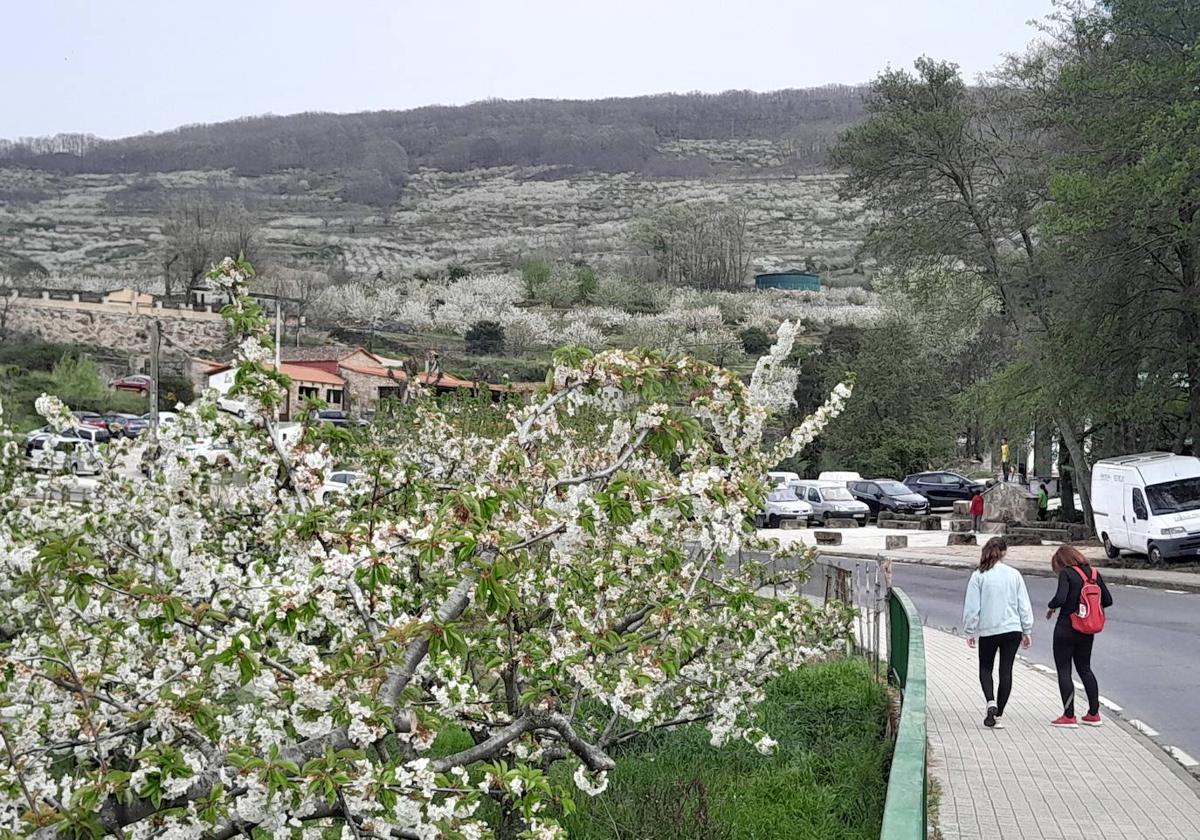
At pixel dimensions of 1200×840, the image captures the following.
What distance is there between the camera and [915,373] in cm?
5350

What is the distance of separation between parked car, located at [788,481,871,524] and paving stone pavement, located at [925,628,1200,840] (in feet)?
102

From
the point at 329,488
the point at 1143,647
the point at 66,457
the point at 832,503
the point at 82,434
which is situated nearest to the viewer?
the point at 329,488

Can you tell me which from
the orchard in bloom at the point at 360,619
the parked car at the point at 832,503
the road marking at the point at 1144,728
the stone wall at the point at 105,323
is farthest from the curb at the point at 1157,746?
the stone wall at the point at 105,323

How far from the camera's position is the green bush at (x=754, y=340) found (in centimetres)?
9012

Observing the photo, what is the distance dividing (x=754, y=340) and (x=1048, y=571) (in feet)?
228

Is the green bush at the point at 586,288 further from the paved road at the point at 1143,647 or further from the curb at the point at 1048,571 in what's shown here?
the paved road at the point at 1143,647

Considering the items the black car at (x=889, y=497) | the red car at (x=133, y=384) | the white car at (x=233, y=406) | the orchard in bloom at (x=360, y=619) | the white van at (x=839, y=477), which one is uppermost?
the white car at (x=233, y=406)

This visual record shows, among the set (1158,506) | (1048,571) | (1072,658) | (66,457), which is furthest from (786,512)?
(66,457)

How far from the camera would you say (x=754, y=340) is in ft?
311

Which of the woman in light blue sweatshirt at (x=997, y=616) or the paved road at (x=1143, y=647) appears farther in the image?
the paved road at (x=1143, y=647)

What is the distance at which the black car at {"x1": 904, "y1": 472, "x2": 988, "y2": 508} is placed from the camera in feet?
159

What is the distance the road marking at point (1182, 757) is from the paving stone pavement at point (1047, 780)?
0.43ft

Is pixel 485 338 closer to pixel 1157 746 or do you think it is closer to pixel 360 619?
pixel 1157 746

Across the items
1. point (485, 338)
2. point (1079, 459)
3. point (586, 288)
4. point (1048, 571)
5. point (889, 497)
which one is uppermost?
point (1079, 459)
